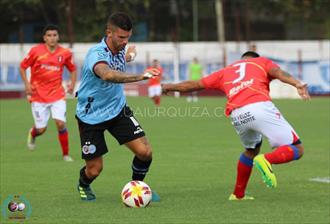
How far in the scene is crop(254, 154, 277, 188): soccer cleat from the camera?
28.1 ft

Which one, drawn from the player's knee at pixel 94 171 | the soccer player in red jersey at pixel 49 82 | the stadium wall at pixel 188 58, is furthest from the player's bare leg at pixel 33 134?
the stadium wall at pixel 188 58

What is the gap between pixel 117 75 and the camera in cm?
841

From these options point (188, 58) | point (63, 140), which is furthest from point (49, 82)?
point (188, 58)

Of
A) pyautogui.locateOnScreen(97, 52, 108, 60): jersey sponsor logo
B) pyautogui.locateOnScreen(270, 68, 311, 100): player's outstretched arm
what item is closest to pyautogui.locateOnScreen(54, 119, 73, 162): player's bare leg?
pyautogui.locateOnScreen(97, 52, 108, 60): jersey sponsor logo

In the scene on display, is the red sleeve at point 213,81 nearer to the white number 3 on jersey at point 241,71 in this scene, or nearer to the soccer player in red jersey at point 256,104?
the soccer player in red jersey at point 256,104

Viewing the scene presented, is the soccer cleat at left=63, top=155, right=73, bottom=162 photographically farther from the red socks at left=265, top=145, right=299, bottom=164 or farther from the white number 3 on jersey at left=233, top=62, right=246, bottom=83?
the red socks at left=265, top=145, right=299, bottom=164

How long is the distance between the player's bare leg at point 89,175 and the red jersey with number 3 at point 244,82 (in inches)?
63.9

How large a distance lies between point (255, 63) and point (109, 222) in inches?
99.9

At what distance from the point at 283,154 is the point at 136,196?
5.69 feet

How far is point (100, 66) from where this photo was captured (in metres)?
8.80

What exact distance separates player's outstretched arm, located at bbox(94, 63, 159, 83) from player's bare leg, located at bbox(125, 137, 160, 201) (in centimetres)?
123

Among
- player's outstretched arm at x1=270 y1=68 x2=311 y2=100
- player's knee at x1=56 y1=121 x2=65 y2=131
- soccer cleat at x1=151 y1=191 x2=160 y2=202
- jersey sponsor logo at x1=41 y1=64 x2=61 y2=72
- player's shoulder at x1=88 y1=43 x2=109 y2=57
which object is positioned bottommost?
player's knee at x1=56 y1=121 x2=65 y2=131

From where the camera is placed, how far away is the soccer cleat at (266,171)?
856 centimetres

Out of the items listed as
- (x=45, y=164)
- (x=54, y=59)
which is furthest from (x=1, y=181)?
(x=54, y=59)
